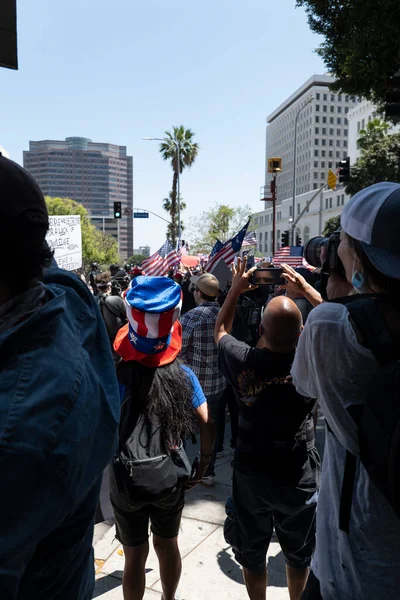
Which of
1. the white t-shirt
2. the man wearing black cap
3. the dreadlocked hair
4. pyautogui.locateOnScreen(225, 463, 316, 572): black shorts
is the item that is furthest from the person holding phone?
the man wearing black cap

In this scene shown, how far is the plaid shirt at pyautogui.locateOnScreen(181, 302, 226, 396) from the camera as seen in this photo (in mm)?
5266

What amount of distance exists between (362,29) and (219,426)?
8.40 m

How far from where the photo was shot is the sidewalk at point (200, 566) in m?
3.36

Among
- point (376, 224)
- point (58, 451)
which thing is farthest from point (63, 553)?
point (376, 224)

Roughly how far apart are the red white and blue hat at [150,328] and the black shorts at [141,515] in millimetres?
618

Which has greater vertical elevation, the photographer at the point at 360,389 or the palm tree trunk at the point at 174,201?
the palm tree trunk at the point at 174,201

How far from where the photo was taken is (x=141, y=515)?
271cm

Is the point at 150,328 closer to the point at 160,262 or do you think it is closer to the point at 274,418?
the point at 274,418

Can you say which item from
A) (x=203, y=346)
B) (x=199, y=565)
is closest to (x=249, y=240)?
(x=203, y=346)

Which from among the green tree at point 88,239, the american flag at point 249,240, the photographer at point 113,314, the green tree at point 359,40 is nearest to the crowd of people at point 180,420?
the photographer at point 113,314

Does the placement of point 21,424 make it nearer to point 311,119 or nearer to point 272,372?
point 272,372

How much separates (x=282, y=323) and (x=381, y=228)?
4.12 feet

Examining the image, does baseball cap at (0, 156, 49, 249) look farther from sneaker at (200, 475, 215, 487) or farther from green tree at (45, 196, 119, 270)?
green tree at (45, 196, 119, 270)

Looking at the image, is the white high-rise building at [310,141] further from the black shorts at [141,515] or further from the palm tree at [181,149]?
the black shorts at [141,515]
